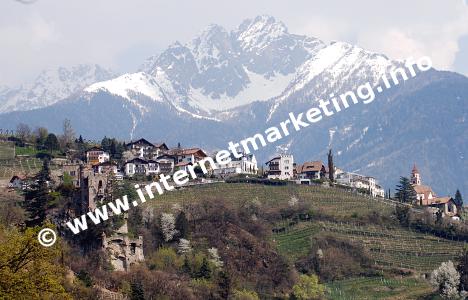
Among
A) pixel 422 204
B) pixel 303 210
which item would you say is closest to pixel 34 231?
pixel 303 210

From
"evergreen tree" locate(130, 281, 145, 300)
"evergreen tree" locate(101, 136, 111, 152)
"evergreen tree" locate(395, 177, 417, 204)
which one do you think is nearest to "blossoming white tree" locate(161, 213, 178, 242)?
"evergreen tree" locate(130, 281, 145, 300)

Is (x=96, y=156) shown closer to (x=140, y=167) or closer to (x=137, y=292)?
(x=140, y=167)

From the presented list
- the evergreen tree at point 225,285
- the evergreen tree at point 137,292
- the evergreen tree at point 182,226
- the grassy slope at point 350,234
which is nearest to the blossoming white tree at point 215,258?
the evergreen tree at point 182,226

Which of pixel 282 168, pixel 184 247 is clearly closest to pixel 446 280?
pixel 184 247

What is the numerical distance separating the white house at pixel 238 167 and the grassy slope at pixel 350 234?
1149 centimetres

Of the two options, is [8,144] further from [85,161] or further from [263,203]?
[263,203]

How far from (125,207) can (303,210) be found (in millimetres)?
21073

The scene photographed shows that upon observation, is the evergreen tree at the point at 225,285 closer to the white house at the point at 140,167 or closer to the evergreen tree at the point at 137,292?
the evergreen tree at the point at 137,292

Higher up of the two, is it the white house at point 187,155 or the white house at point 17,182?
the white house at point 187,155

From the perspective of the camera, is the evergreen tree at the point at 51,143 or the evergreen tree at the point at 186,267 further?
the evergreen tree at the point at 51,143

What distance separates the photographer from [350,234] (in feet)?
322

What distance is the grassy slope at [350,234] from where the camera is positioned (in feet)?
286

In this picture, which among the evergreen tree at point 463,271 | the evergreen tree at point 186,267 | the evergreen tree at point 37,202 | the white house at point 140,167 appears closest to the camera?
the evergreen tree at point 37,202

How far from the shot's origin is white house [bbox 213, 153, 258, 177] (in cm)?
12362
